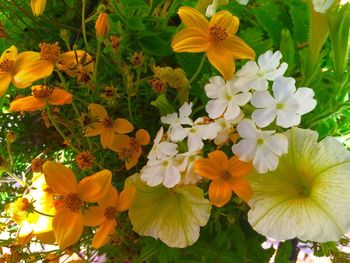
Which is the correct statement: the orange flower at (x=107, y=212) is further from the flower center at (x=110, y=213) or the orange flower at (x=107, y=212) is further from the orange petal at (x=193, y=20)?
the orange petal at (x=193, y=20)

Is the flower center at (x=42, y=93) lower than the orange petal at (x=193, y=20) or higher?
lower

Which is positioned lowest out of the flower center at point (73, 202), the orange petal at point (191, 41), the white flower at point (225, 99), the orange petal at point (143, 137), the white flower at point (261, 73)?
the flower center at point (73, 202)

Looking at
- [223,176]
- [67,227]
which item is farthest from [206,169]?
[67,227]

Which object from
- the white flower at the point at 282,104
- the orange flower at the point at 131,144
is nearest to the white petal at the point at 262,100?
the white flower at the point at 282,104

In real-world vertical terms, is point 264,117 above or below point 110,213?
above

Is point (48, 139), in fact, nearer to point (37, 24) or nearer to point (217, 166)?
point (37, 24)

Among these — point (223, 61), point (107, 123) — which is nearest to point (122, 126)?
point (107, 123)

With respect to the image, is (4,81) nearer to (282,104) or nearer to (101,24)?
(101,24)
